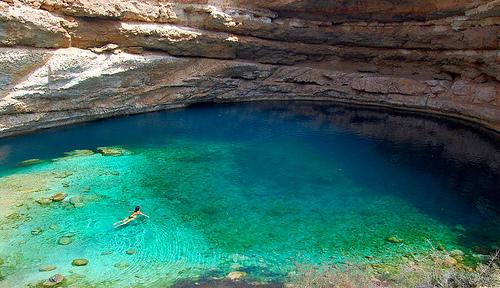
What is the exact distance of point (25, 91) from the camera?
18.4 meters

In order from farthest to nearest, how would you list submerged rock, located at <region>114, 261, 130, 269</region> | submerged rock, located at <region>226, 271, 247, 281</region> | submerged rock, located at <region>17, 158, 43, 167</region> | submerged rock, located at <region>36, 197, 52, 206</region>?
1. submerged rock, located at <region>17, 158, 43, 167</region>
2. submerged rock, located at <region>36, 197, 52, 206</region>
3. submerged rock, located at <region>114, 261, 130, 269</region>
4. submerged rock, located at <region>226, 271, 247, 281</region>

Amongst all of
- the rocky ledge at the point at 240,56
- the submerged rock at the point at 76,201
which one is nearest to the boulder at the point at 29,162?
the rocky ledge at the point at 240,56

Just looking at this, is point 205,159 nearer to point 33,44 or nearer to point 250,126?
point 250,126

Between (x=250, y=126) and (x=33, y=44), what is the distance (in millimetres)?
11465

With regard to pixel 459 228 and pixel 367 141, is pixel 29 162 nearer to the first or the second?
pixel 367 141

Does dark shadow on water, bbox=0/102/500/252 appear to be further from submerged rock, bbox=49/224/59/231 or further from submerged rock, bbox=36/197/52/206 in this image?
submerged rock, bbox=49/224/59/231

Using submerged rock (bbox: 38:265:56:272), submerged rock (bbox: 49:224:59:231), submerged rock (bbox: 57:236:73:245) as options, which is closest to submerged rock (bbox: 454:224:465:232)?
submerged rock (bbox: 57:236:73:245)

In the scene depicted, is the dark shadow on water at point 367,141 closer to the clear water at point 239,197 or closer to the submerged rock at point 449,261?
the clear water at point 239,197

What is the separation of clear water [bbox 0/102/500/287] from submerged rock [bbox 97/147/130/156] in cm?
32

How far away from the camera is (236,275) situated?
10398 mm

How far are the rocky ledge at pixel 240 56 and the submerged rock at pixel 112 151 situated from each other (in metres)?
3.79

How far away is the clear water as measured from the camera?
1115 centimetres

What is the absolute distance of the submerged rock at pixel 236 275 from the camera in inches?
405

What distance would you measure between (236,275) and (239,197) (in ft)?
14.9
